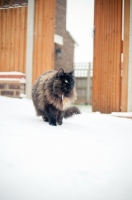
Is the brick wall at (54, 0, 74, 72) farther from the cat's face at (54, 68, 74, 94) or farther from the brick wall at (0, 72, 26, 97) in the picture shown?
the cat's face at (54, 68, 74, 94)

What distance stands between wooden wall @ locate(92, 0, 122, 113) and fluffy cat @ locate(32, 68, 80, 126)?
8.42 feet

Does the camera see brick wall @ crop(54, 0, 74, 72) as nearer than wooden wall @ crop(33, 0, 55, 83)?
No

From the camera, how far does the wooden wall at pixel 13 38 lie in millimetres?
6168

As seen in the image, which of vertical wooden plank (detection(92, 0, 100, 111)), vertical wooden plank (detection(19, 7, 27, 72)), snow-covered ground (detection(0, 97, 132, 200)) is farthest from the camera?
vertical wooden plank (detection(19, 7, 27, 72))

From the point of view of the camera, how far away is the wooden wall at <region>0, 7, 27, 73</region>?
617cm

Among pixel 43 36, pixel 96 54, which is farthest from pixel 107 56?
pixel 43 36

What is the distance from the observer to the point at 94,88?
5480 mm

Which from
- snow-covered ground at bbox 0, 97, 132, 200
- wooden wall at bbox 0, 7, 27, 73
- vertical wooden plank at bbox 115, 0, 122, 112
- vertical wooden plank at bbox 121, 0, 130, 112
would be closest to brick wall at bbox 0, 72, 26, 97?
wooden wall at bbox 0, 7, 27, 73

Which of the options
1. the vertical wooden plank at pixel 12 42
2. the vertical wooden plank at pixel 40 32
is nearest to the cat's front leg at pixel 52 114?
the vertical wooden plank at pixel 40 32

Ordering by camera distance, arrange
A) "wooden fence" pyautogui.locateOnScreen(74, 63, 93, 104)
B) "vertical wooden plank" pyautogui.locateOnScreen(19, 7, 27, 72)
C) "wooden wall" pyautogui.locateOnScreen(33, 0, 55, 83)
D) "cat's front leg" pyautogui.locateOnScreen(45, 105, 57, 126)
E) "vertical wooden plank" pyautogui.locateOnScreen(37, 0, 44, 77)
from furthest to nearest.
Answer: "wooden fence" pyautogui.locateOnScreen(74, 63, 93, 104)
"vertical wooden plank" pyautogui.locateOnScreen(19, 7, 27, 72)
"vertical wooden plank" pyautogui.locateOnScreen(37, 0, 44, 77)
"wooden wall" pyautogui.locateOnScreen(33, 0, 55, 83)
"cat's front leg" pyautogui.locateOnScreen(45, 105, 57, 126)

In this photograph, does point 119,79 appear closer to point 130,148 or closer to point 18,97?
point 18,97

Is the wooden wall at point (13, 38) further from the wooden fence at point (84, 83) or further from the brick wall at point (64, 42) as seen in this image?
the wooden fence at point (84, 83)

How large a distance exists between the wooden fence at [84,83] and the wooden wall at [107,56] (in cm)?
395

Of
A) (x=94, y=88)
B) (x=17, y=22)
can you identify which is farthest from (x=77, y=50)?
(x=94, y=88)
